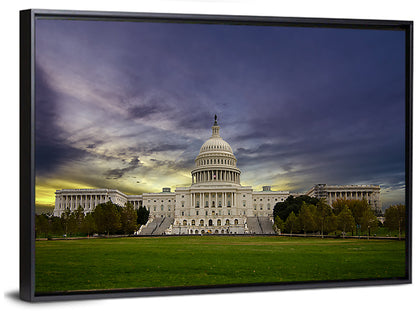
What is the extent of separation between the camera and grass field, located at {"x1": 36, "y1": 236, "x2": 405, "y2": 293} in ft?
47.5

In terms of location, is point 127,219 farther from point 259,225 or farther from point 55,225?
point 259,225

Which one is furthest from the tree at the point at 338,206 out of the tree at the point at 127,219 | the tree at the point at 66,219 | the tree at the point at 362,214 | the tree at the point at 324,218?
the tree at the point at 66,219

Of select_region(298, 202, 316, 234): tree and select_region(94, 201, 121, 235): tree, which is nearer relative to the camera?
select_region(94, 201, 121, 235): tree

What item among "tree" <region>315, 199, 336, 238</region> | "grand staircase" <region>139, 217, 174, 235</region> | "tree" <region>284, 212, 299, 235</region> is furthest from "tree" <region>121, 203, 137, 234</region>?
"grand staircase" <region>139, 217, 174, 235</region>

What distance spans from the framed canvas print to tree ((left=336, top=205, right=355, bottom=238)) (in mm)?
10901

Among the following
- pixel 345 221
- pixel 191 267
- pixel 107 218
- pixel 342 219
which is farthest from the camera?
pixel 342 219

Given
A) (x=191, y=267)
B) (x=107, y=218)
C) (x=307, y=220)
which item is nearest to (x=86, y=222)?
(x=107, y=218)

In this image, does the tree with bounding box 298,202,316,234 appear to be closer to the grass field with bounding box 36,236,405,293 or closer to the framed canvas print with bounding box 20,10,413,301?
the framed canvas print with bounding box 20,10,413,301

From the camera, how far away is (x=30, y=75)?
13953mm

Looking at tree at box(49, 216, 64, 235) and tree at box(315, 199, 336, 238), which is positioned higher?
tree at box(49, 216, 64, 235)

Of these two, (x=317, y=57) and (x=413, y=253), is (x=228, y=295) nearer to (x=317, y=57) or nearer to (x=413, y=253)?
(x=413, y=253)

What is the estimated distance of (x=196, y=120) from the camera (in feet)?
65.2

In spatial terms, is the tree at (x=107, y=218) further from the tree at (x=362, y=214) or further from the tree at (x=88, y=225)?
the tree at (x=362, y=214)

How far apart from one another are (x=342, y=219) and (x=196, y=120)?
1823 centimetres
